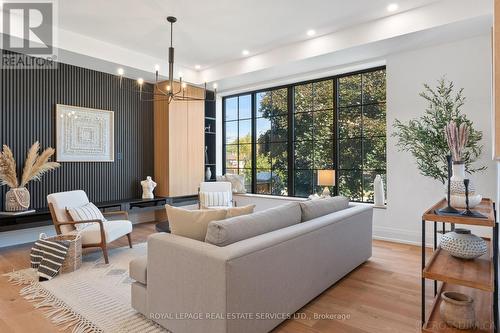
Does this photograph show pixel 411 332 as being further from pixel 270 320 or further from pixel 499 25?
pixel 499 25

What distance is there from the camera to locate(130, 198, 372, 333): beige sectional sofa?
70.4 inches

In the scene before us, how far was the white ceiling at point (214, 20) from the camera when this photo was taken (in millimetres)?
3562

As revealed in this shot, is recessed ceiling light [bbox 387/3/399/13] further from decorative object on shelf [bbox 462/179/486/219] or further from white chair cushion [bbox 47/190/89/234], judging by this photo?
white chair cushion [bbox 47/190/89/234]

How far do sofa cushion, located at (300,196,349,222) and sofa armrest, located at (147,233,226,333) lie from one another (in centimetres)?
112

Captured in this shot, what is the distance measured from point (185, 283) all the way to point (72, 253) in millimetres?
2082

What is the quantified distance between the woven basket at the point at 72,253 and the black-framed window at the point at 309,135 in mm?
3750

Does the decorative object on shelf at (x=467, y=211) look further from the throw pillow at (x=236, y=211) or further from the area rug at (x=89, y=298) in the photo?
the area rug at (x=89, y=298)

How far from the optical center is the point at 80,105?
4.97 meters

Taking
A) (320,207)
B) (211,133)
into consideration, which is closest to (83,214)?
(320,207)

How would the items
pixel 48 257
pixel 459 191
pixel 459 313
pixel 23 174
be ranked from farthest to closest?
pixel 23 174 → pixel 48 257 → pixel 459 191 → pixel 459 313

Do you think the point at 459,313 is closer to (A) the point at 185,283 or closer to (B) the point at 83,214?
(A) the point at 185,283

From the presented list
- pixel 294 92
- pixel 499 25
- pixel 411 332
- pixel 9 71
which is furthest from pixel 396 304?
pixel 9 71

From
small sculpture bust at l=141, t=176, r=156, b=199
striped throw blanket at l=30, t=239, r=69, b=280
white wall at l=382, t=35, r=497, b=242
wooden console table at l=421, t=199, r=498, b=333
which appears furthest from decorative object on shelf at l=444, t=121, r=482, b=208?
small sculpture bust at l=141, t=176, r=156, b=199

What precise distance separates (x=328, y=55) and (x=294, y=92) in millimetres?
1434
